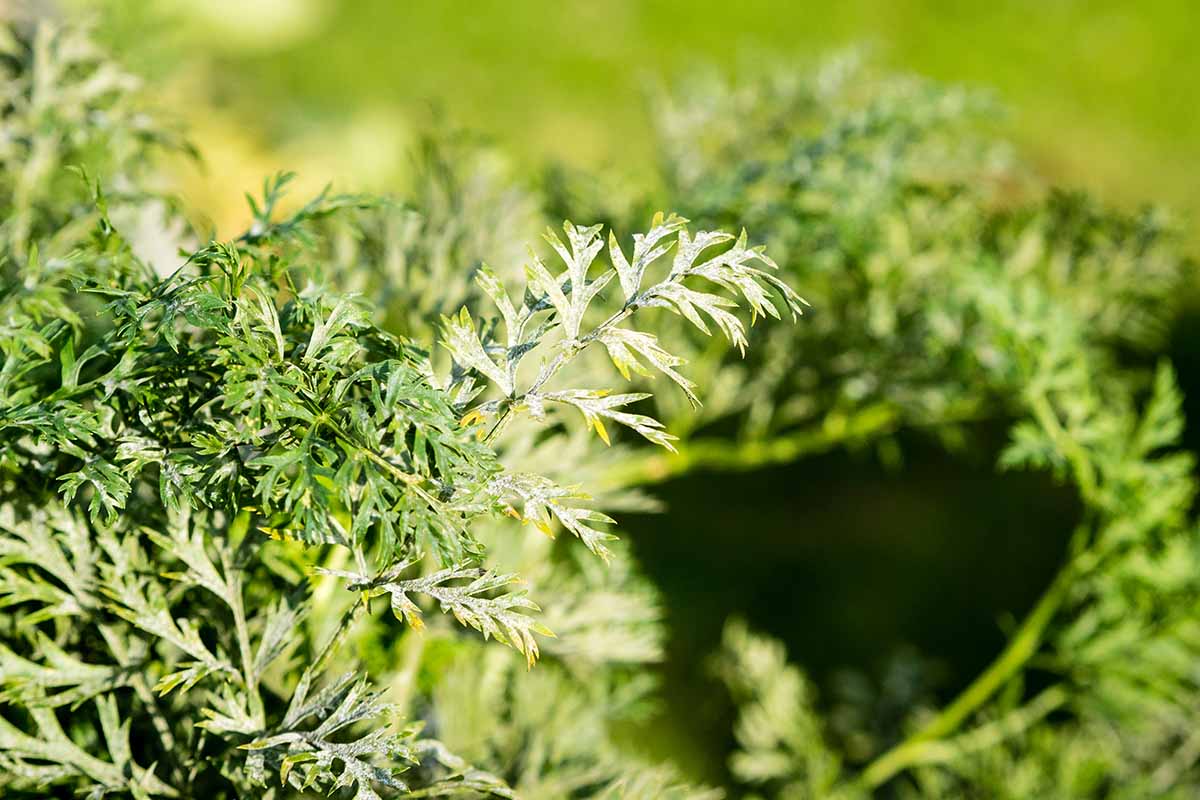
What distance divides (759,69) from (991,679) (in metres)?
1.08

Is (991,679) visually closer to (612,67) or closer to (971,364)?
(971,364)

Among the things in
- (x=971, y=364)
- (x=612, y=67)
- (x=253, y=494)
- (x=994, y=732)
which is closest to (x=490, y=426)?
(x=253, y=494)

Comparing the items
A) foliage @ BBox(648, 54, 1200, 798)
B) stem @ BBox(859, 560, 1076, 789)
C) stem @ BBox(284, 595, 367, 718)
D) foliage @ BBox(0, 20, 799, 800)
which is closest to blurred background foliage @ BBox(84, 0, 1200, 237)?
foliage @ BBox(648, 54, 1200, 798)

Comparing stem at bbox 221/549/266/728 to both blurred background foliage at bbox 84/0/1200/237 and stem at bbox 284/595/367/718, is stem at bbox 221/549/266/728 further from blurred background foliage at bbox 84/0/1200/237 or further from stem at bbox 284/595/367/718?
blurred background foliage at bbox 84/0/1200/237

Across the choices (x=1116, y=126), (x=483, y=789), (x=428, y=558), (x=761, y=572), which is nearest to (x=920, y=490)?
(x=761, y=572)

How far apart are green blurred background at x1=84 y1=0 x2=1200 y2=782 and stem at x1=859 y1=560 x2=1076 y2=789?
483mm

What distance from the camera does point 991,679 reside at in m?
1.43

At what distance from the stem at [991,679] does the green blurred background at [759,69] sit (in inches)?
19.0

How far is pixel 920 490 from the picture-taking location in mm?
2840

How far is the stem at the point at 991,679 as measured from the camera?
4.50 feet

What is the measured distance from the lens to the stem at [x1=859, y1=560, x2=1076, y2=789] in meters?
1.37

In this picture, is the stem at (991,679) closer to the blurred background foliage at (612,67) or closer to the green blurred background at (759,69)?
the green blurred background at (759,69)

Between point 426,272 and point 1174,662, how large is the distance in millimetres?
1120

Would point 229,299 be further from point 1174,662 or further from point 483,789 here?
point 1174,662
